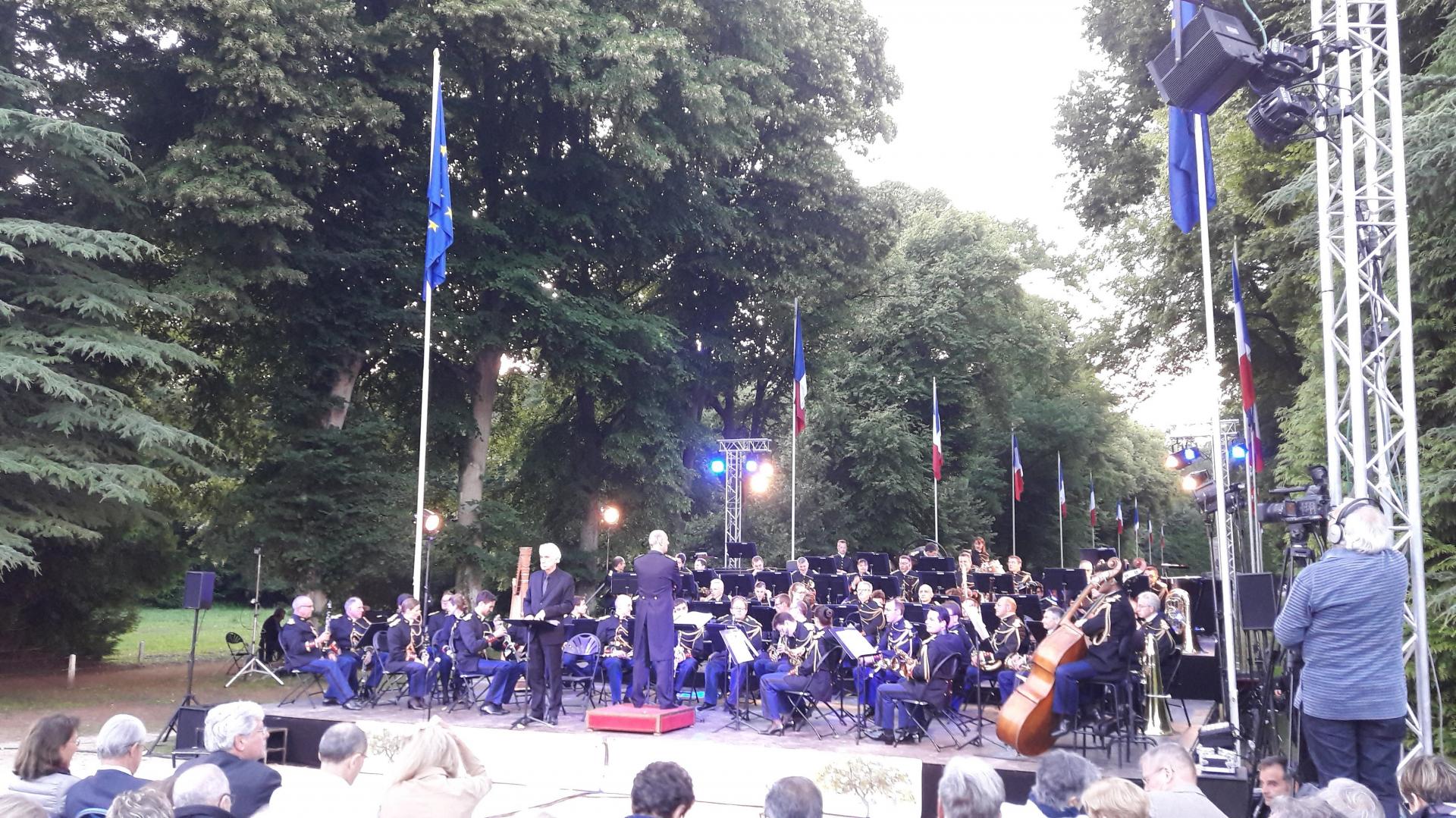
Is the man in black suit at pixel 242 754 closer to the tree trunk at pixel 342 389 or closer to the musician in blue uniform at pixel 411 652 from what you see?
the musician in blue uniform at pixel 411 652

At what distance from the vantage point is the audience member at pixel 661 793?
405 centimetres

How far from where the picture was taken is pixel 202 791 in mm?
4293

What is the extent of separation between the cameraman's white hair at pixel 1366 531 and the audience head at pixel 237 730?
18.1 ft

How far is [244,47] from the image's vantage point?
1631 cm

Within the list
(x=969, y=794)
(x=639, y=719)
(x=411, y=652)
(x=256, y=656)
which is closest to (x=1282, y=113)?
(x=969, y=794)

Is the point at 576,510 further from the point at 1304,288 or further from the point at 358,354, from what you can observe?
the point at 1304,288

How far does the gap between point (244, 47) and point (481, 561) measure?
10.2m

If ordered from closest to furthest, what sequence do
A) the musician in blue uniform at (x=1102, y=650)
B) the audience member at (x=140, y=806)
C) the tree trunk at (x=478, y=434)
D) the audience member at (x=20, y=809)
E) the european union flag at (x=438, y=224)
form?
the audience member at (x=20, y=809), the audience member at (x=140, y=806), the musician in blue uniform at (x=1102, y=650), the european union flag at (x=438, y=224), the tree trunk at (x=478, y=434)

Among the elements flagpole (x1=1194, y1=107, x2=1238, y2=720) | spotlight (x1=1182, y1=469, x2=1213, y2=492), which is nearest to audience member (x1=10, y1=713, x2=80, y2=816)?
flagpole (x1=1194, y1=107, x2=1238, y2=720)

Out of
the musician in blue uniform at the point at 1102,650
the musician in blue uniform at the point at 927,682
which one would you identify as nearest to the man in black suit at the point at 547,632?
the musician in blue uniform at the point at 927,682

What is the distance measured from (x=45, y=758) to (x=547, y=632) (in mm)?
6928

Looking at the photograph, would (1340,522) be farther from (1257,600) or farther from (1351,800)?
(1257,600)

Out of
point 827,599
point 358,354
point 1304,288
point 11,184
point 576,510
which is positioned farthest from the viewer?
point 576,510

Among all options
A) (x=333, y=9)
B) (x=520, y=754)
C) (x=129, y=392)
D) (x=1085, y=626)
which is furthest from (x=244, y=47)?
(x=1085, y=626)
